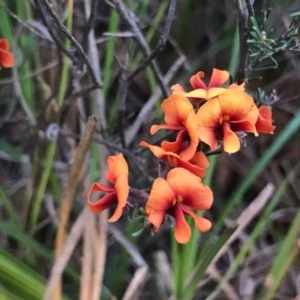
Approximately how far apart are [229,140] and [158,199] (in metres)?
0.08

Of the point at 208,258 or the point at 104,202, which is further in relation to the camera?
the point at 208,258

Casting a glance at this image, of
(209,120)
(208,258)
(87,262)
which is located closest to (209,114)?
(209,120)

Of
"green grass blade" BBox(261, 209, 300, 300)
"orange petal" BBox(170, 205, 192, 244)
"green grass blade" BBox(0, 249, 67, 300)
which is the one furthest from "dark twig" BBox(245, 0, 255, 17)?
"green grass blade" BBox(0, 249, 67, 300)

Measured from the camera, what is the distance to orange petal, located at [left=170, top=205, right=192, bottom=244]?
0.39 metres

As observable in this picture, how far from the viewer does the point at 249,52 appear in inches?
20.2

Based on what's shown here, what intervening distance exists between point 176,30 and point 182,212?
0.65 meters

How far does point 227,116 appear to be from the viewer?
41cm

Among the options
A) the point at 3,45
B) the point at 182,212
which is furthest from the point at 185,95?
the point at 3,45

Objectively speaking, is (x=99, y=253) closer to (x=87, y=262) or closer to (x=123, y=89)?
(x=87, y=262)

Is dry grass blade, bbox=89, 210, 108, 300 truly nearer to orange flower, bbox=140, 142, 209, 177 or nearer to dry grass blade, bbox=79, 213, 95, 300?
dry grass blade, bbox=79, 213, 95, 300

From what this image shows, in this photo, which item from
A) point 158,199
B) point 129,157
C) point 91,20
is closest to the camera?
point 158,199

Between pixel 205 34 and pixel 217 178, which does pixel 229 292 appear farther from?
pixel 205 34

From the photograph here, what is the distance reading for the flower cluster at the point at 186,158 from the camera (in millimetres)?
386

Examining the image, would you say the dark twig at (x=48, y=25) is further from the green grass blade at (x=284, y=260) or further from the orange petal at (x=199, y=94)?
the green grass blade at (x=284, y=260)
